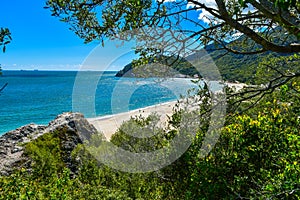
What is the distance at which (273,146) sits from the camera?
408 cm

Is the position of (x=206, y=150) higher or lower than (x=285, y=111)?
lower

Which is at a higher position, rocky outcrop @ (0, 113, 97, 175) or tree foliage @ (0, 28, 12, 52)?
tree foliage @ (0, 28, 12, 52)

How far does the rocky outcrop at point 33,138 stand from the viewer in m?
12.1

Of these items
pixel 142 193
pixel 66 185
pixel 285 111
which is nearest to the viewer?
pixel 285 111

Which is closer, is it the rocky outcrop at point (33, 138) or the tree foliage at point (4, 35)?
the tree foliage at point (4, 35)

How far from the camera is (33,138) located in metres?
14.8

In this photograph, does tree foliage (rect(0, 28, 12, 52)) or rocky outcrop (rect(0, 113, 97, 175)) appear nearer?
tree foliage (rect(0, 28, 12, 52))

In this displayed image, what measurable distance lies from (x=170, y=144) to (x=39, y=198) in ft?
8.66

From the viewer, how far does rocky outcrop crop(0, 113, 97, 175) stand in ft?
39.7

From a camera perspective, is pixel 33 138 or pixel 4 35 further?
pixel 33 138

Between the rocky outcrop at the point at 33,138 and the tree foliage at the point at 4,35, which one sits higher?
the tree foliage at the point at 4,35

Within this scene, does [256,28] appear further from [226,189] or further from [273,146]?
[226,189]

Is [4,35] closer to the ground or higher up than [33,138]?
higher up

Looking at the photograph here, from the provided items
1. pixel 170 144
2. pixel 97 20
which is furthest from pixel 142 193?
pixel 97 20
